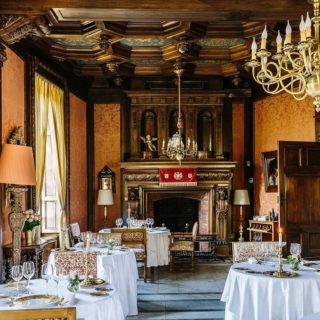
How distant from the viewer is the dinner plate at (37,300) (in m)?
3.19

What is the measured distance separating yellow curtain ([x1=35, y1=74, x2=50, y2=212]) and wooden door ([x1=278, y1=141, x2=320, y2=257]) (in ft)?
12.4

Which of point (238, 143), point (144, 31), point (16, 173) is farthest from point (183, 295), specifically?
point (238, 143)

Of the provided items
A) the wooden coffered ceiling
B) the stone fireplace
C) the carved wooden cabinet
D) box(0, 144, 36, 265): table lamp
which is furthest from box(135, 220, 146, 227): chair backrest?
box(0, 144, 36, 265): table lamp

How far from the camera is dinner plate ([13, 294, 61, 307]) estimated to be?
319cm

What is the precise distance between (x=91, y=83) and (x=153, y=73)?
4.73ft

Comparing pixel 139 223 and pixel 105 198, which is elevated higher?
pixel 105 198

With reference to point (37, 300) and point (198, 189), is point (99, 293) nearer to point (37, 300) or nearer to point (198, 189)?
point (37, 300)

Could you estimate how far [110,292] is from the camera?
357 centimetres

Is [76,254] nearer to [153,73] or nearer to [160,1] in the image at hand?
[160,1]

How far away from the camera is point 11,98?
6273mm

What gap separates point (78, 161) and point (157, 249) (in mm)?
2812

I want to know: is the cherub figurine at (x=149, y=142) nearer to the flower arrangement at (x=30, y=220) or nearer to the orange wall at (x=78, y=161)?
the orange wall at (x=78, y=161)

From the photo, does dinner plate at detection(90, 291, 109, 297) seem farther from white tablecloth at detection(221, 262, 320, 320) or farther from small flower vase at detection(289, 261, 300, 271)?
small flower vase at detection(289, 261, 300, 271)

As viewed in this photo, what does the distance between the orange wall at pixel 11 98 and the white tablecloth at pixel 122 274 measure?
0.83 metres
